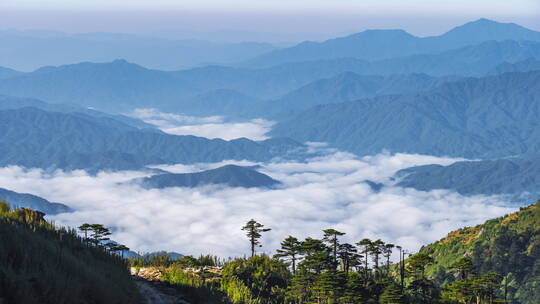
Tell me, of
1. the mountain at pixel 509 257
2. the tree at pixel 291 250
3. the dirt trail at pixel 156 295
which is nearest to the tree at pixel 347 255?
the tree at pixel 291 250

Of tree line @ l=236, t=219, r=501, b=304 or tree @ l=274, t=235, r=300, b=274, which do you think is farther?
tree @ l=274, t=235, r=300, b=274

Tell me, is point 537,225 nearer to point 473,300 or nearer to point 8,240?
point 473,300

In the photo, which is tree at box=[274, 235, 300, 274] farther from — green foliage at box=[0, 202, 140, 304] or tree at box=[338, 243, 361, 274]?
green foliage at box=[0, 202, 140, 304]

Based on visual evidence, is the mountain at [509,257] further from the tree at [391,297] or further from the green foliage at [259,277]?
the green foliage at [259,277]

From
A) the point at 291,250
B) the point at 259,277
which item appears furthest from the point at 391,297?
the point at 259,277

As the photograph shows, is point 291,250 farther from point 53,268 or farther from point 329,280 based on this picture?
point 53,268

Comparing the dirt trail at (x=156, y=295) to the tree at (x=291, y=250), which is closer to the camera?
the dirt trail at (x=156, y=295)

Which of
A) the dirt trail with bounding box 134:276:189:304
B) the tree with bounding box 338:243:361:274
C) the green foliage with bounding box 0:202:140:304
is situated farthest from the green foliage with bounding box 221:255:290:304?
the green foliage with bounding box 0:202:140:304
